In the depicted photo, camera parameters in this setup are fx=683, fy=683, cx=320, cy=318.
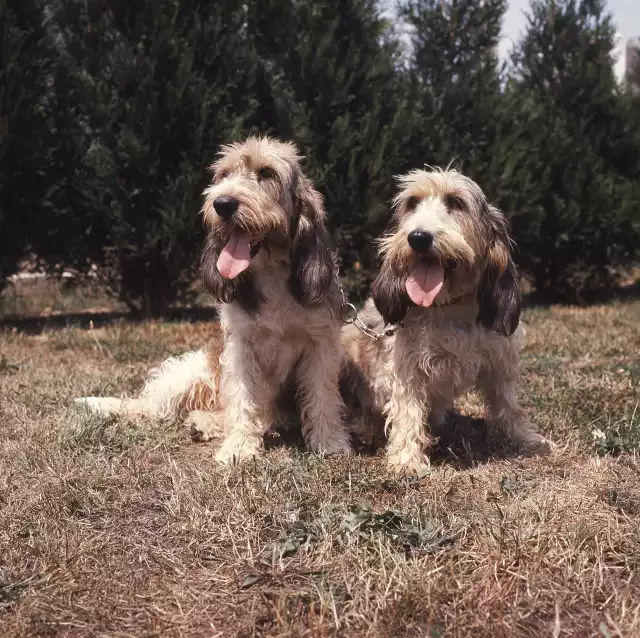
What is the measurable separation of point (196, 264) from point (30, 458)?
5.83m

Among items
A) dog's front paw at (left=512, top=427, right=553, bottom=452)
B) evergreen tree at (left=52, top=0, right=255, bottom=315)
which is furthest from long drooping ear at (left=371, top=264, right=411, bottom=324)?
evergreen tree at (left=52, top=0, right=255, bottom=315)

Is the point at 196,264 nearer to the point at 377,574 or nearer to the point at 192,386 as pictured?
the point at 192,386

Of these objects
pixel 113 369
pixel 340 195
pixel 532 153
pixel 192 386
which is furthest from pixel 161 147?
pixel 532 153

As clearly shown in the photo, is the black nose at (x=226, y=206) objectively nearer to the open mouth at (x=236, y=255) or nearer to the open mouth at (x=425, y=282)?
the open mouth at (x=236, y=255)

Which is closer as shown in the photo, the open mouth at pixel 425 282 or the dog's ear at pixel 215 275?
the open mouth at pixel 425 282

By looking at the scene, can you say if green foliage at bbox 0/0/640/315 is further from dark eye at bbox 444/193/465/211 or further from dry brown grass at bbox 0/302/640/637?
dark eye at bbox 444/193/465/211

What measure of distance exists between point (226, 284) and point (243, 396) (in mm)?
677

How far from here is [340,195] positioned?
29.4ft

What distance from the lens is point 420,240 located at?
11.1 ft

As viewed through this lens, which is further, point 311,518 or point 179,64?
point 179,64

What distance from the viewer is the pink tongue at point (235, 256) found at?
3674 mm

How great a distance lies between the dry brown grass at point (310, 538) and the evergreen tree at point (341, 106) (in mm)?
5370

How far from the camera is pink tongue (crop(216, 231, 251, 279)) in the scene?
3.67 m

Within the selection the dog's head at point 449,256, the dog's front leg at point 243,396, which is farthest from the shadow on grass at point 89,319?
the dog's head at point 449,256
